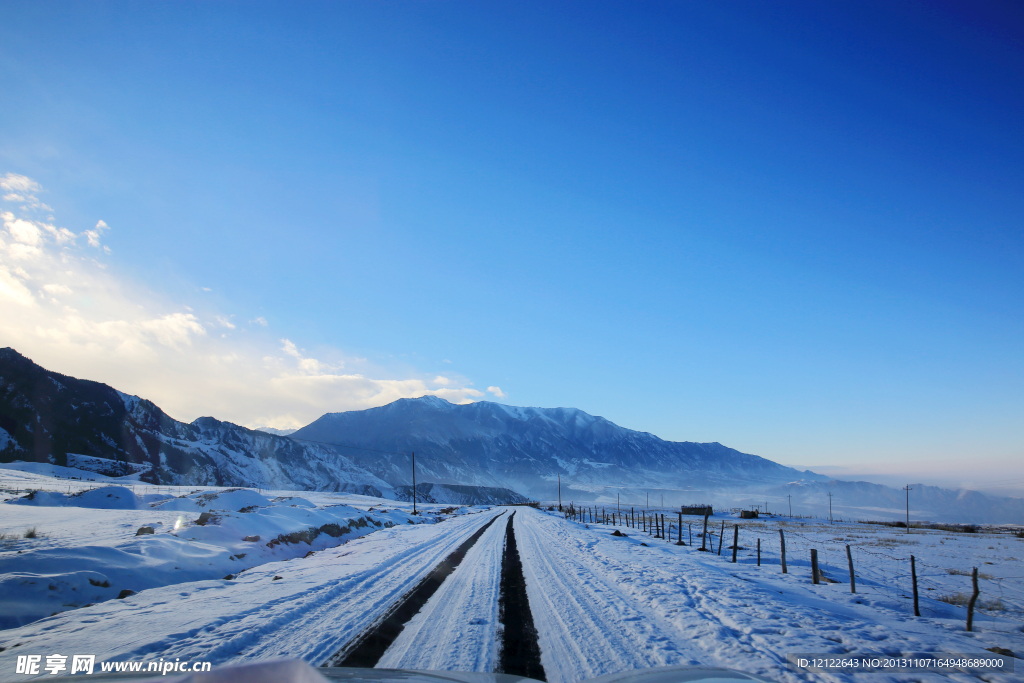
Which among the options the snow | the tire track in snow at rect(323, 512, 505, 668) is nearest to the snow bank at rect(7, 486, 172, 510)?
the tire track in snow at rect(323, 512, 505, 668)

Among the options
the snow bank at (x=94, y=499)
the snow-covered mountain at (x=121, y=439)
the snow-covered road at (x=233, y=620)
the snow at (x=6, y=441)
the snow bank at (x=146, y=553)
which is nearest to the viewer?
the snow-covered road at (x=233, y=620)

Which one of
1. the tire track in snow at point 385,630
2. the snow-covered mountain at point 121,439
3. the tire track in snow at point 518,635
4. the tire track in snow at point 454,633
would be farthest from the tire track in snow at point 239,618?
the snow-covered mountain at point 121,439

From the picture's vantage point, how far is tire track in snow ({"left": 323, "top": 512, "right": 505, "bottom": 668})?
620cm

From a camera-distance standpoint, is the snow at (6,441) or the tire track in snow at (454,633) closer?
the tire track in snow at (454,633)

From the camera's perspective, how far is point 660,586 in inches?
464

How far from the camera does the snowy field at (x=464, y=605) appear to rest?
677 cm

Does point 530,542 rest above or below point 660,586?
below

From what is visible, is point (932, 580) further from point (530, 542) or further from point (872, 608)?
point (530, 542)

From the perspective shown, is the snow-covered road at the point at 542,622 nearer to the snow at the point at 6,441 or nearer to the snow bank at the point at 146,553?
the snow bank at the point at 146,553

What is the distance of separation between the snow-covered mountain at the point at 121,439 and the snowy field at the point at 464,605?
112m

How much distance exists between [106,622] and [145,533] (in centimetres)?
1096

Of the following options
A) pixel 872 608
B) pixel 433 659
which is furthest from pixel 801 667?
pixel 872 608

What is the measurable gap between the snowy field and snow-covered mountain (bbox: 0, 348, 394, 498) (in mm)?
111759

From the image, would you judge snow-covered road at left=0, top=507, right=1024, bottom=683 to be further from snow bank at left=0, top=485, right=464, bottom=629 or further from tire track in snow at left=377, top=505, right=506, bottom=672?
snow bank at left=0, top=485, right=464, bottom=629
